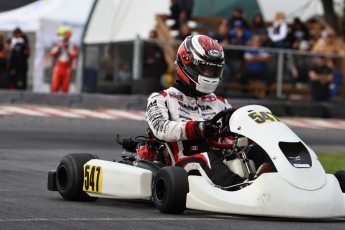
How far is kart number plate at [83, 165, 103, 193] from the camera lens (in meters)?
8.35

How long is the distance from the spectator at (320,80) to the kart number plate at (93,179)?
11.8 meters

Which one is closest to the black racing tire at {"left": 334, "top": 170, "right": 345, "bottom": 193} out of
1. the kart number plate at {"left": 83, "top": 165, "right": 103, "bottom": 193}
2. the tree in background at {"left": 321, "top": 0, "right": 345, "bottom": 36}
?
the kart number plate at {"left": 83, "top": 165, "right": 103, "bottom": 193}

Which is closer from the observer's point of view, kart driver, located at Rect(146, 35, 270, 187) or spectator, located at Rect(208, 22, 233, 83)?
kart driver, located at Rect(146, 35, 270, 187)

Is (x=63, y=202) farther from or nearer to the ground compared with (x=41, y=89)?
farther from the ground

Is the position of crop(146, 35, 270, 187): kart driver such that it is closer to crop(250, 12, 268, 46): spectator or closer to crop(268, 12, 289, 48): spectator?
crop(268, 12, 289, 48): spectator

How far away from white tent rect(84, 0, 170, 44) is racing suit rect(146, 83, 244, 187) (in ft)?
41.2

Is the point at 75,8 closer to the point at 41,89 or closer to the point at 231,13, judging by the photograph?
the point at 41,89

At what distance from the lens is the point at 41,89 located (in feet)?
77.2

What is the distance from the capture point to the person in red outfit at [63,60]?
21.2m

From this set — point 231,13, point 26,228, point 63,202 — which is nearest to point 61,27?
point 231,13

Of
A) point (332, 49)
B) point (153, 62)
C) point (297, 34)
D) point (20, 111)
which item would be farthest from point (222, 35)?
point (20, 111)

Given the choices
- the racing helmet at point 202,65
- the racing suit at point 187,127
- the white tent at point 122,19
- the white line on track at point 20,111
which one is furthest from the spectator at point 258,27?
the racing helmet at point 202,65

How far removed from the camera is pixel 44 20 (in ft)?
76.0

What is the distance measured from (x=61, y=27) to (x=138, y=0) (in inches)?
62.4
